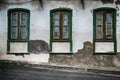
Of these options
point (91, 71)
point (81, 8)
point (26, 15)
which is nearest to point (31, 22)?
point (26, 15)

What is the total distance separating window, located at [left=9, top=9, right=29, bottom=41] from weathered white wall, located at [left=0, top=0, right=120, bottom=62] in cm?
33

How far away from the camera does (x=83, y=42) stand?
20.1m

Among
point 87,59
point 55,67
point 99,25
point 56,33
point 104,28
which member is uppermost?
point 99,25

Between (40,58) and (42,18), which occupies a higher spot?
(42,18)

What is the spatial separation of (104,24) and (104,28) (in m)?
0.24

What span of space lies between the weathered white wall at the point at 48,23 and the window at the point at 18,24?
0.33 meters

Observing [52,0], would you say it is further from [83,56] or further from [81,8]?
[83,56]

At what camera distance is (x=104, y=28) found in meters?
20.3

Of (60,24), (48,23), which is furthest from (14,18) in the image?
(60,24)

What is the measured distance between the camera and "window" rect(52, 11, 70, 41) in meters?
20.3

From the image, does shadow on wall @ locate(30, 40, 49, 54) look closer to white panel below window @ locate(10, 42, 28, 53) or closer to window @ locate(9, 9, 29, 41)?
white panel below window @ locate(10, 42, 28, 53)

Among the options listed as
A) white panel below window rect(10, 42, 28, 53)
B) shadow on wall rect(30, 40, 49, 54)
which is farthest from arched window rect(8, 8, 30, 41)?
shadow on wall rect(30, 40, 49, 54)

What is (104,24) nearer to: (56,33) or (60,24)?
(60,24)

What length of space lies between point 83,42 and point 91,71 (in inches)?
87.7
